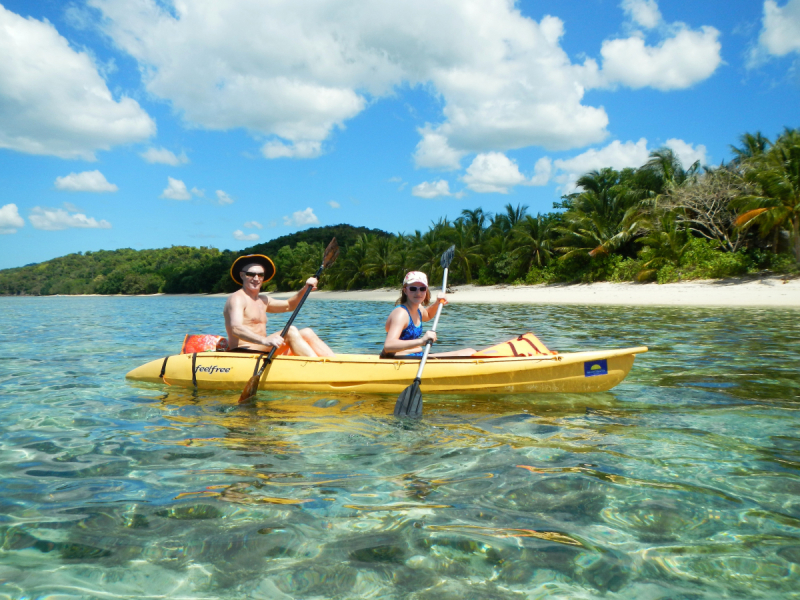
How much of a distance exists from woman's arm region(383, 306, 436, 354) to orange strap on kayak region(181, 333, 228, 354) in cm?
226

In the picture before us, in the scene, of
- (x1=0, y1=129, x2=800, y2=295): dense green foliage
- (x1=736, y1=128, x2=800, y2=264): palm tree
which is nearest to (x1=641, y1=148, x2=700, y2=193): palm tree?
(x1=0, y1=129, x2=800, y2=295): dense green foliage

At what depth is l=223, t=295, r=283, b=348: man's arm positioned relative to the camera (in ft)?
18.9

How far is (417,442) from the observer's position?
13.3 ft

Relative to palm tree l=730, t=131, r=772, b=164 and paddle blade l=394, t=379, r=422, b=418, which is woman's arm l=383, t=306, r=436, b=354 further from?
palm tree l=730, t=131, r=772, b=164

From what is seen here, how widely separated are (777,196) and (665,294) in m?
5.54

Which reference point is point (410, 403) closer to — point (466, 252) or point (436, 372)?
point (436, 372)

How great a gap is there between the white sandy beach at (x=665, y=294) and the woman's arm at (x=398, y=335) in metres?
13.0

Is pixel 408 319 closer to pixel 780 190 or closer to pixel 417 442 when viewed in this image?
pixel 417 442

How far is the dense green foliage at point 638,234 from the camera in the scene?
2238 centimetres

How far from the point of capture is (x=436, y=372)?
5.40 meters

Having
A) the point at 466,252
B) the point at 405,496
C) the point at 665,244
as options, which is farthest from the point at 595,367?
the point at 466,252

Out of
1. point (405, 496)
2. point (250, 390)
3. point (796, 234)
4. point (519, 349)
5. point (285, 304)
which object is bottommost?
point (405, 496)

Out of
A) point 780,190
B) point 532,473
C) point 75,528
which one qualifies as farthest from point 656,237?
point 75,528

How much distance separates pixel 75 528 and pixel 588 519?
8.28 ft
